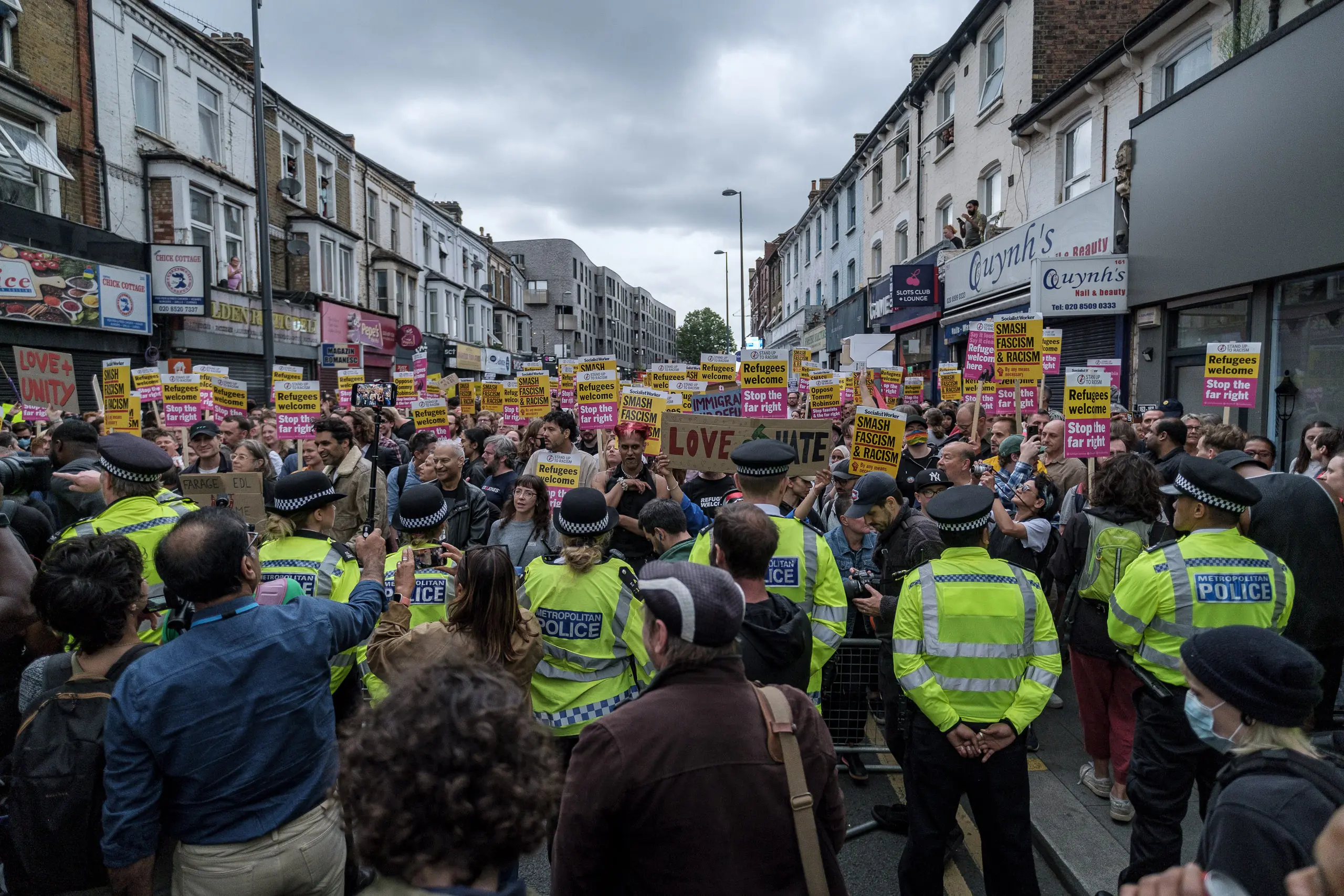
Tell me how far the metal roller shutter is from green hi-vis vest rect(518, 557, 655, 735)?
11201 millimetres

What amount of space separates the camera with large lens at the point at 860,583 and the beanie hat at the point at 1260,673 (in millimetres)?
2259

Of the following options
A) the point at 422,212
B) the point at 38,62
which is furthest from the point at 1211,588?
the point at 422,212

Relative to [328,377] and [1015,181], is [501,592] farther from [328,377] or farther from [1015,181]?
[328,377]

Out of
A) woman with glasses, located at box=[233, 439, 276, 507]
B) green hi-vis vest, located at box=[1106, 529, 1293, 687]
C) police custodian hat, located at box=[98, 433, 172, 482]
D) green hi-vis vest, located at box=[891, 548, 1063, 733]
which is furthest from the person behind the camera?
woman with glasses, located at box=[233, 439, 276, 507]

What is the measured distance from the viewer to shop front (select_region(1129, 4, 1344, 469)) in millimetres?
8219

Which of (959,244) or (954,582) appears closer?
(954,582)

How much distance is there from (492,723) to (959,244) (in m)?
19.3

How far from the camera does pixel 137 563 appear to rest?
2.61 meters

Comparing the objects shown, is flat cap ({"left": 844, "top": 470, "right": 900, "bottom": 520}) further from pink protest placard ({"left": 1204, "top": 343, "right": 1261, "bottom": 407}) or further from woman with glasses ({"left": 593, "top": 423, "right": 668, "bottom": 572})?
pink protest placard ({"left": 1204, "top": 343, "right": 1261, "bottom": 407})

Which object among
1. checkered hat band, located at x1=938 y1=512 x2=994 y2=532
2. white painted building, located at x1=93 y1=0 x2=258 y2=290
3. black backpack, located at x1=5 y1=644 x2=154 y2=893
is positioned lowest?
black backpack, located at x1=5 y1=644 x2=154 y2=893

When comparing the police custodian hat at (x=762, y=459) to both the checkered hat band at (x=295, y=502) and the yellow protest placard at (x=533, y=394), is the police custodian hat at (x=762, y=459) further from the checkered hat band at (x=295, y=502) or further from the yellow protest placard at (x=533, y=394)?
the yellow protest placard at (x=533, y=394)

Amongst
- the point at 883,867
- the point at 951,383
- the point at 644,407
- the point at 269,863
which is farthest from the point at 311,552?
the point at 951,383

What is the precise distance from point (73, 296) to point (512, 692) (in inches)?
705

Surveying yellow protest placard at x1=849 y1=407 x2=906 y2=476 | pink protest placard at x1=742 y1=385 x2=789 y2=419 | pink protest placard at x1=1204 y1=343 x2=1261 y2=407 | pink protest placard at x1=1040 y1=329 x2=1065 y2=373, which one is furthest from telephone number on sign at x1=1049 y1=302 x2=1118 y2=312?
yellow protest placard at x1=849 y1=407 x2=906 y2=476
